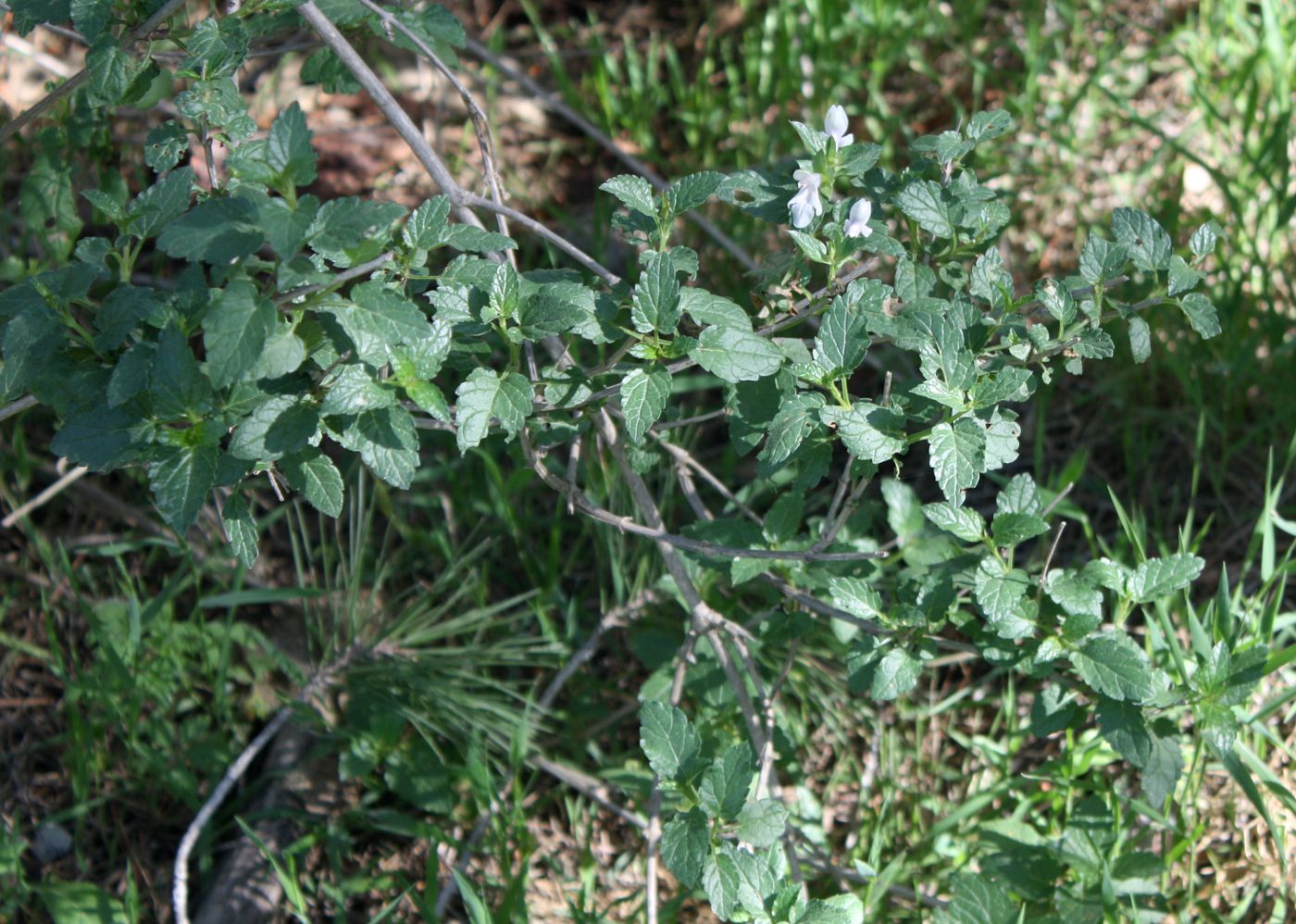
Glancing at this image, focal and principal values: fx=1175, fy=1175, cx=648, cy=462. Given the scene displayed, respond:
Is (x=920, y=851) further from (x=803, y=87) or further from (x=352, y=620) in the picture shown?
(x=803, y=87)

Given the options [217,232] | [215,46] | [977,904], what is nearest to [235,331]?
[217,232]

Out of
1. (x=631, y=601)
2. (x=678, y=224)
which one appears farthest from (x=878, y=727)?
(x=678, y=224)

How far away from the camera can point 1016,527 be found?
67.9 inches

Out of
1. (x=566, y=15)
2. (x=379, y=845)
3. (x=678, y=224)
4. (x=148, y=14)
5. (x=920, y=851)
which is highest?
(x=148, y=14)

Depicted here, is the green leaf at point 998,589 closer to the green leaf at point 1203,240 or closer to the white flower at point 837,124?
the green leaf at point 1203,240

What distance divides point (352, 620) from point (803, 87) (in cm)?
188

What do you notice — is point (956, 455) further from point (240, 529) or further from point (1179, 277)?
point (240, 529)

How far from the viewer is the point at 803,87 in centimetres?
317

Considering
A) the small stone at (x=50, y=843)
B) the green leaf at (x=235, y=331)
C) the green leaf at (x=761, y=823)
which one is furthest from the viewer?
the small stone at (x=50, y=843)

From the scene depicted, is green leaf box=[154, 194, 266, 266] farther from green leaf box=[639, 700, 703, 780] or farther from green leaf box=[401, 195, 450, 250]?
green leaf box=[639, 700, 703, 780]

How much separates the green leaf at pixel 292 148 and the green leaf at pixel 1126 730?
1297mm

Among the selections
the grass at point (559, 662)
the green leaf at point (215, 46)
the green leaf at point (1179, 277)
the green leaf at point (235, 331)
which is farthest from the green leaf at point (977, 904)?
the green leaf at point (215, 46)

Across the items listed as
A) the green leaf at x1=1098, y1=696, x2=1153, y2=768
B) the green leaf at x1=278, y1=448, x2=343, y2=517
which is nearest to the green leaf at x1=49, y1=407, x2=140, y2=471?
the green leaf at x1=278, y1=448, x2=343, y2=517

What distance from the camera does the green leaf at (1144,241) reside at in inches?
64.6
